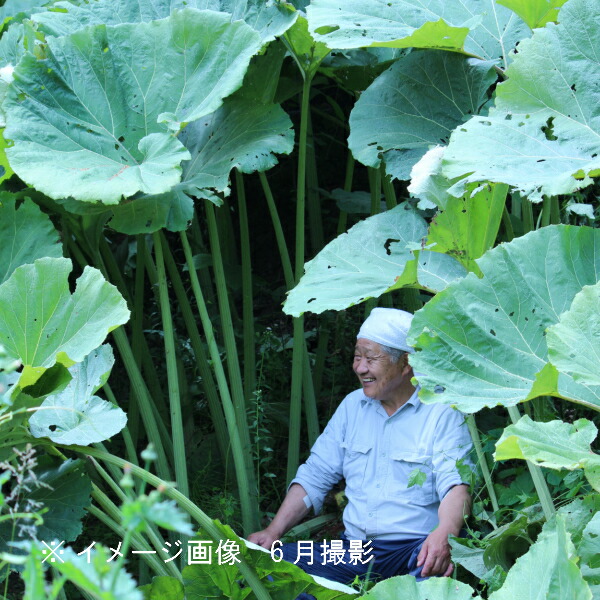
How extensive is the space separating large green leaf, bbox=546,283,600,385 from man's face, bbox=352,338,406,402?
111 centimetres

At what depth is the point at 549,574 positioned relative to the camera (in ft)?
5.24

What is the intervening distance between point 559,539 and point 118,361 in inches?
124

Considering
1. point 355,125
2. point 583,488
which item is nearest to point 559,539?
point 583,488

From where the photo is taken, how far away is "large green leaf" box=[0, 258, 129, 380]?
2312mm

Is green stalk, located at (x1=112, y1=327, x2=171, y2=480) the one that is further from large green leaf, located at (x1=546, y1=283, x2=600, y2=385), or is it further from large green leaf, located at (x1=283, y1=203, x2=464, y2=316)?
large green leaf, located at (x1=546, y1=283, x2=600, y2=385)

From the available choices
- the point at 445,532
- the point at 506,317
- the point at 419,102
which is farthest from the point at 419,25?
the point at 445,532

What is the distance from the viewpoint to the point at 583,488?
261cm

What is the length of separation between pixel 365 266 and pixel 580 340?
0.93 meters

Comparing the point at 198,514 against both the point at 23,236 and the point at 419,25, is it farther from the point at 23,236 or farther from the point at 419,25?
the point at 419,25

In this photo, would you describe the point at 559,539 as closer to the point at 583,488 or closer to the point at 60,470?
the point at 583,488

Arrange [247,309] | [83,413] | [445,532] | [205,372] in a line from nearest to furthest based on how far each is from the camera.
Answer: [83,413], [445,532], [205,372], [247,309]

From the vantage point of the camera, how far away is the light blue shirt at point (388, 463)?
2.88 m

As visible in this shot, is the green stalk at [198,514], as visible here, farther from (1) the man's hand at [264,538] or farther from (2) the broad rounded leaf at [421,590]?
(2) the broad rounded leaf at [421,590]

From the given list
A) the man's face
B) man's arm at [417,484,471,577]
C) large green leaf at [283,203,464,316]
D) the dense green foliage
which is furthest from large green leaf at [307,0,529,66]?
man's arm at [417,484,471,577]
